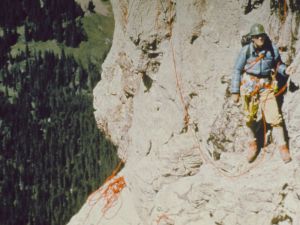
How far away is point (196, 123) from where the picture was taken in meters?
15.0

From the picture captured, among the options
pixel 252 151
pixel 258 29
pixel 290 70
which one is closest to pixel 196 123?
pixel 252 151

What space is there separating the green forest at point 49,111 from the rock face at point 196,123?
7920 centimetres

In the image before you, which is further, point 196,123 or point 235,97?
point 196,123

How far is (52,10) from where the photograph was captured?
5758 inches

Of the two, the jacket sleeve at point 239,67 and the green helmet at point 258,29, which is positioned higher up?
the green helmet at point 258,29

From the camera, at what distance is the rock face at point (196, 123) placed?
39.5 ft

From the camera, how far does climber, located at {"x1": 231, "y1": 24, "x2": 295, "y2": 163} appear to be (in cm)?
1161

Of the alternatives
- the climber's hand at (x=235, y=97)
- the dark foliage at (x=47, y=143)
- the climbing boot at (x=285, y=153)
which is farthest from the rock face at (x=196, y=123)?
the dark foliage at (x=47, y=143)

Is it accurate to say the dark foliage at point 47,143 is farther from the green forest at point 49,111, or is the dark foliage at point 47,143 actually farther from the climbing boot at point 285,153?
the climbing boot at point 285,153

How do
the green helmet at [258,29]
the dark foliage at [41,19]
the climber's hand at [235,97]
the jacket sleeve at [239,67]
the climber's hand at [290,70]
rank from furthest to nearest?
the dark foliage at [41,19] → the climber's hand at [235,97] → the jacket sleeve at [239,67] → the climber's hand at [290,70] → the green helmet at [258,29]

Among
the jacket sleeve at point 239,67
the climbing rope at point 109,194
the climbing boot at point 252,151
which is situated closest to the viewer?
the jacket sleeve at point 239,67

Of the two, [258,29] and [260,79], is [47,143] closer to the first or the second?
[260,79]

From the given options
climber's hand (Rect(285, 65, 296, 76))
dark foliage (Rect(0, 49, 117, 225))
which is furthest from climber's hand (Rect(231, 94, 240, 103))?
dark foliage (Rect(0, 49, 117, 225))

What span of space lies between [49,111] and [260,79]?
11409cm
